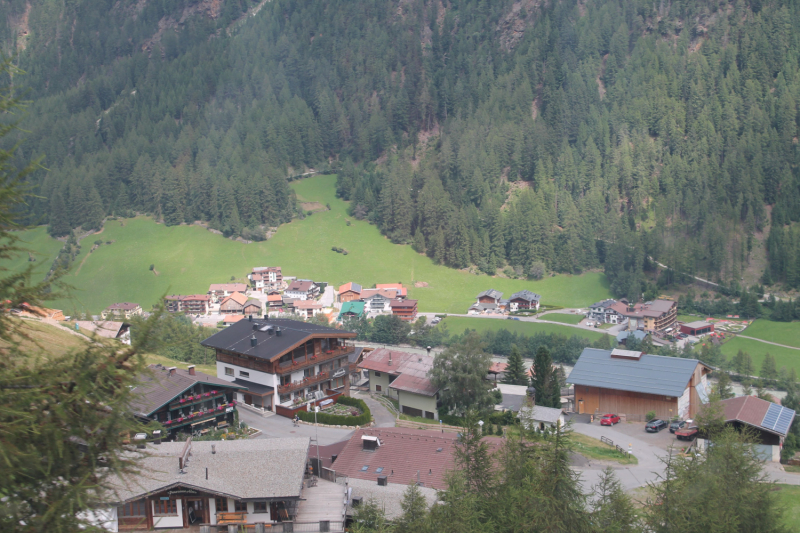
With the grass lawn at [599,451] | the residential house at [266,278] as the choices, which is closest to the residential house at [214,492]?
the grass lawn at [599,451]

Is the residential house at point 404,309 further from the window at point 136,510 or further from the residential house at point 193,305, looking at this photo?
the window at point 136,510

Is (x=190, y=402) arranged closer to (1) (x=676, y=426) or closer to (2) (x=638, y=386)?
(1) (x=676, y=426)

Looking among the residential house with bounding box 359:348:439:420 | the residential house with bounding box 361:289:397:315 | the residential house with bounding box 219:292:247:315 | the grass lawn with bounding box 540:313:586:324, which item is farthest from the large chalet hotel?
the grass lawn with bounding box 540:313:586:324

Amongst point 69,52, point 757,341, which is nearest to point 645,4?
point 757,341

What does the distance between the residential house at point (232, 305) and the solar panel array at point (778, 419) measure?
230 ft

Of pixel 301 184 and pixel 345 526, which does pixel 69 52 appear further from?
pixel 345 526

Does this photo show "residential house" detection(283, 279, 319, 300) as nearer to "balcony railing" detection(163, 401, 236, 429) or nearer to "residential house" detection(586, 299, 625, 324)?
"residential house" detection(586, 299, 625, 324)

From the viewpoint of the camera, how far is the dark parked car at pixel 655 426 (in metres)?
43.0

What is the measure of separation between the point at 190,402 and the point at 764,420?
1336 inches

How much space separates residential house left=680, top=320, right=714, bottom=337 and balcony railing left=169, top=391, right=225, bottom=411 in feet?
224

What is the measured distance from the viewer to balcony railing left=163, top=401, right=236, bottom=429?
113ft

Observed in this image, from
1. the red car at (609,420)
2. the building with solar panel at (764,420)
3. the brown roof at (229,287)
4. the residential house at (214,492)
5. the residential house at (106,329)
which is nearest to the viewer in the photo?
the residential house at (106,329)

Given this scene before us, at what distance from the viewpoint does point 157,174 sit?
13012cm

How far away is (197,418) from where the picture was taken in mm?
35531
